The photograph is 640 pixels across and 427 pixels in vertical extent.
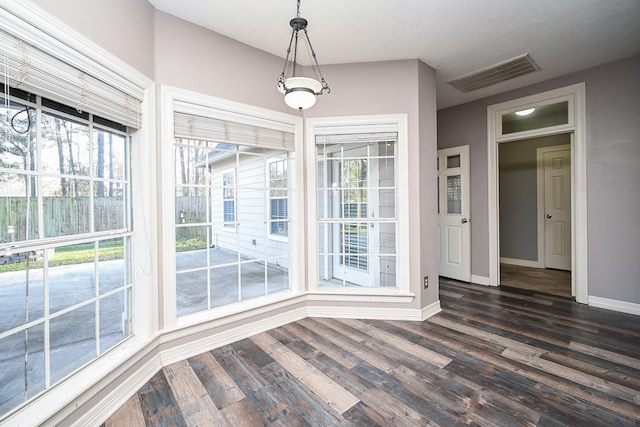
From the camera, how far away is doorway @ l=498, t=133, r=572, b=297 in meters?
4.80

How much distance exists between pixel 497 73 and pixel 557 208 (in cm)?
311

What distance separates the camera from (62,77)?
1.43 metres

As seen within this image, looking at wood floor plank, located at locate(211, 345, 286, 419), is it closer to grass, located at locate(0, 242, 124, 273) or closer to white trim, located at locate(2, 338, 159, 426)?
Result: white trim, located at locate(2, 338, 159, 426)

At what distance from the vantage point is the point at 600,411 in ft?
5.23

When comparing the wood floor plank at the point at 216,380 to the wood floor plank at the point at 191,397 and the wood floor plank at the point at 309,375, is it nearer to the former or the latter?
the wood floor plank at the point at 191,397

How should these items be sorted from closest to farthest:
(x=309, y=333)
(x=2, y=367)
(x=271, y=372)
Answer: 1. (x=2, y=367)
2. (x=271, y=372)
3. (x=309, y=333)

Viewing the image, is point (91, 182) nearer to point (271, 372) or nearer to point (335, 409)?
point (271, 372)

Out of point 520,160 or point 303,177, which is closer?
point 303,177

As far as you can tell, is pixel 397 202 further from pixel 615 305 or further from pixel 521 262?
pixel 521 262

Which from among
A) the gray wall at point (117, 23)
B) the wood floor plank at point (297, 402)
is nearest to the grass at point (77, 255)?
the gray wall at point (117, 23)

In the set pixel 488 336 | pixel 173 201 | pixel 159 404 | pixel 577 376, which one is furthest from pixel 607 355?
pixel 173 201

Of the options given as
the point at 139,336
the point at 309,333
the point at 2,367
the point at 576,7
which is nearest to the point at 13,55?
the point at 2,367

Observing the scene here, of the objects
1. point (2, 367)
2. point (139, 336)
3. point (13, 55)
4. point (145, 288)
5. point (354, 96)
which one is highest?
point (354, 96)

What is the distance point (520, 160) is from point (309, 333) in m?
5.22
